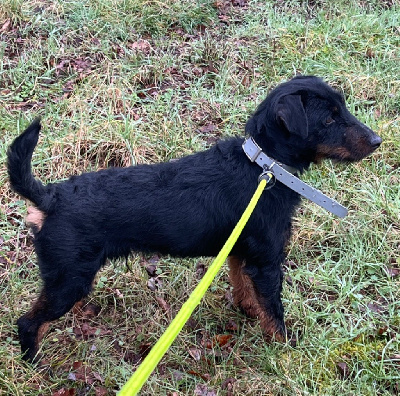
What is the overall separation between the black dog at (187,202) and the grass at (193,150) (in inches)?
24.9

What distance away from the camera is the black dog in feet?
9.98

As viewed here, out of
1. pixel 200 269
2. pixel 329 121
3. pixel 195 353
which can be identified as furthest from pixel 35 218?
pixel 329 121

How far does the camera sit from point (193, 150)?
17.4ft

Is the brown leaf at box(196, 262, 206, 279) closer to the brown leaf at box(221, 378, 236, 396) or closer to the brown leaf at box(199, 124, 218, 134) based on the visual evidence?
the brown leaf at box(221, 378, 236, 396)

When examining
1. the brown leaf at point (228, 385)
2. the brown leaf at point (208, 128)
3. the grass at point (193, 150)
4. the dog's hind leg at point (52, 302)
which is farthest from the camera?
the brown leaf at point (208, 128)

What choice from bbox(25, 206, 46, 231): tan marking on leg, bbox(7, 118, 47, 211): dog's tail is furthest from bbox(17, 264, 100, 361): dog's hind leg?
bbox(7, 118, 47, 211): dog's tail

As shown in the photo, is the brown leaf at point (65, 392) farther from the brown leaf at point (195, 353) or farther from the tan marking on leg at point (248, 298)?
the tan marking on leg at point (248, 298)

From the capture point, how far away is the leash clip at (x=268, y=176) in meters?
3.02

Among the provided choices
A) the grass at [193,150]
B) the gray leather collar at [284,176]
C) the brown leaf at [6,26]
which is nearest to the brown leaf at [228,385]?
the grass at [193,150]

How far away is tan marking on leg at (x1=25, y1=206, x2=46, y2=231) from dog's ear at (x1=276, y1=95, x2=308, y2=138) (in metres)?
1.74

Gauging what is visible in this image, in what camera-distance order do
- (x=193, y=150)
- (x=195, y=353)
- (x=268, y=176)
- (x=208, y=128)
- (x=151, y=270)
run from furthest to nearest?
(x=208, y=128) → (x=193, y=150) → (x=151, y=270) → (x=195, y=353) → (x=268, y=176)

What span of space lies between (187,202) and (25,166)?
1.07 m

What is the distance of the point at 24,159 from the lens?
2.82 meters

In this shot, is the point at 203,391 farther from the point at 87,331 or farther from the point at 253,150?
the point at 253,150
